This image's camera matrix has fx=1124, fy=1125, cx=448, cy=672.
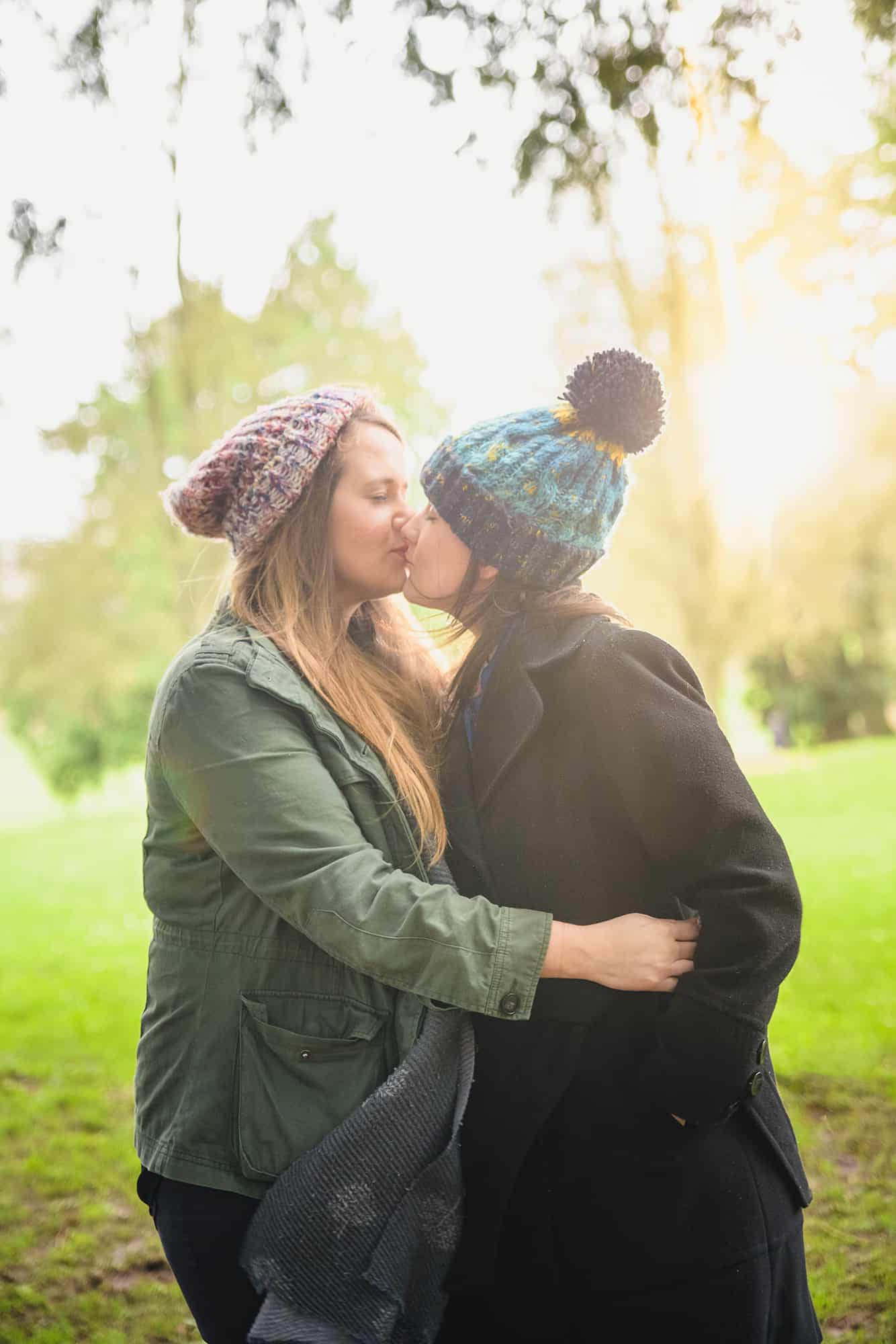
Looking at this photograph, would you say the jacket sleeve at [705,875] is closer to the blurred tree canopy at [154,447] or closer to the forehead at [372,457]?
the forehead at [372,457]

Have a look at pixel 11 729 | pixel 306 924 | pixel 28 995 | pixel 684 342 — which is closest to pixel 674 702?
pixel 306 924

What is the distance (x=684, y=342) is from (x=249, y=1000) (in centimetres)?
1128

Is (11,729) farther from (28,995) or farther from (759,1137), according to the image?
(759,1137)

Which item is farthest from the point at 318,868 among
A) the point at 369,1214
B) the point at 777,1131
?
the point at 777,1131

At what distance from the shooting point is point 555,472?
2174 millimetres

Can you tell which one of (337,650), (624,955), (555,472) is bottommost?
(624,955)

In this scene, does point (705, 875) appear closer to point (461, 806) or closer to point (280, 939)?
point (461, 806)

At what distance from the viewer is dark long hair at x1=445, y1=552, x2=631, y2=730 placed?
2.22 metres

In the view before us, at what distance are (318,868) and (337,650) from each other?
65 cm

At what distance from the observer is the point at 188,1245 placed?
2.04 meters

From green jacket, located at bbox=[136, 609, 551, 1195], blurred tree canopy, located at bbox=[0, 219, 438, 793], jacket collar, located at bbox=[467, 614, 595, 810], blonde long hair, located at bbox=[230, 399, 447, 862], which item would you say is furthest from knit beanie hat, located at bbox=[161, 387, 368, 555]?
blurred tree canopy, located at bbox=[0, 219, 438, 793]

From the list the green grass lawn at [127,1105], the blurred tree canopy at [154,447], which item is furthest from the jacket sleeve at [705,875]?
the blurred tree canopy at [154,447]

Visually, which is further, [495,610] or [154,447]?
[154,447]

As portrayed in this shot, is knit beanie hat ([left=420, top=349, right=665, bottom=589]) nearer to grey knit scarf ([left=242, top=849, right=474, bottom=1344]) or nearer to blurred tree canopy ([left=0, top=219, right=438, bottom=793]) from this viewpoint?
grey knit scarf ([left=242, top=849, right=474, bottom=1344])
